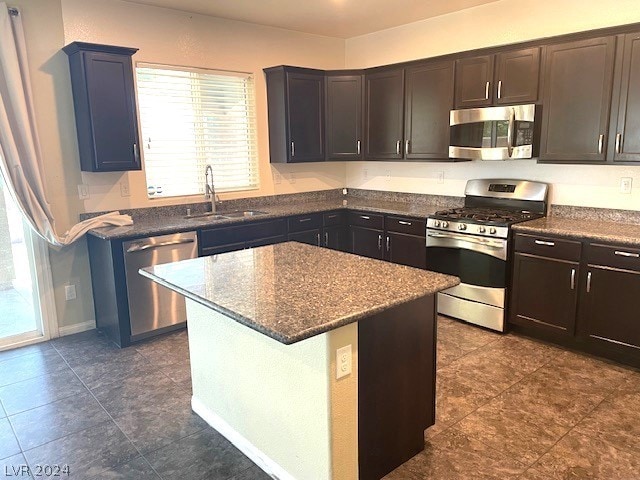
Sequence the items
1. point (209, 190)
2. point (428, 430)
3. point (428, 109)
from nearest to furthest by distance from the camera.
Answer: point (428, 430)
point (428, 109)
point (209, 190)

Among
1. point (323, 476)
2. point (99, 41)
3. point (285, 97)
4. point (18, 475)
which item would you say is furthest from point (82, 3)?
point (323, 476)

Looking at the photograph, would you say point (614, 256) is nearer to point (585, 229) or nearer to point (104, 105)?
point (585, 229)

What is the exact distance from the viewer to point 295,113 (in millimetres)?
5023

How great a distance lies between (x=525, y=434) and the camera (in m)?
2.60

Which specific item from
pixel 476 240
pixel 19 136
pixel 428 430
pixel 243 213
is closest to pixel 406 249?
pixel 476 240

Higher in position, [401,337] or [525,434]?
[401,337]

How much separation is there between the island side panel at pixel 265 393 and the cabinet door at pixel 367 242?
2600mm

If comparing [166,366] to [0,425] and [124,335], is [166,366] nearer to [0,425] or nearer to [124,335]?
[124,335]

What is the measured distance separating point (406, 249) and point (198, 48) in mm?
2764

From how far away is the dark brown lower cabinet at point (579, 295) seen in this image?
3264mm

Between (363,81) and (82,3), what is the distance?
271 cm

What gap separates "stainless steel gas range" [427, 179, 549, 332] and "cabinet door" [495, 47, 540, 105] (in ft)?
2.55

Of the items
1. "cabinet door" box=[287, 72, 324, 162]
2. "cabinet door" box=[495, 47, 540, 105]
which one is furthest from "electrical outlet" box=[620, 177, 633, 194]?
"cabinet door" box=[287, 72, 324, 162]

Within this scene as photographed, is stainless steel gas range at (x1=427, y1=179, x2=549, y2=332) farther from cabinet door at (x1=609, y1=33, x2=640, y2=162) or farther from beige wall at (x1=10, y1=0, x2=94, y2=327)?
beige wall at (x1=10, y1=0, x2=94, y2=327)
